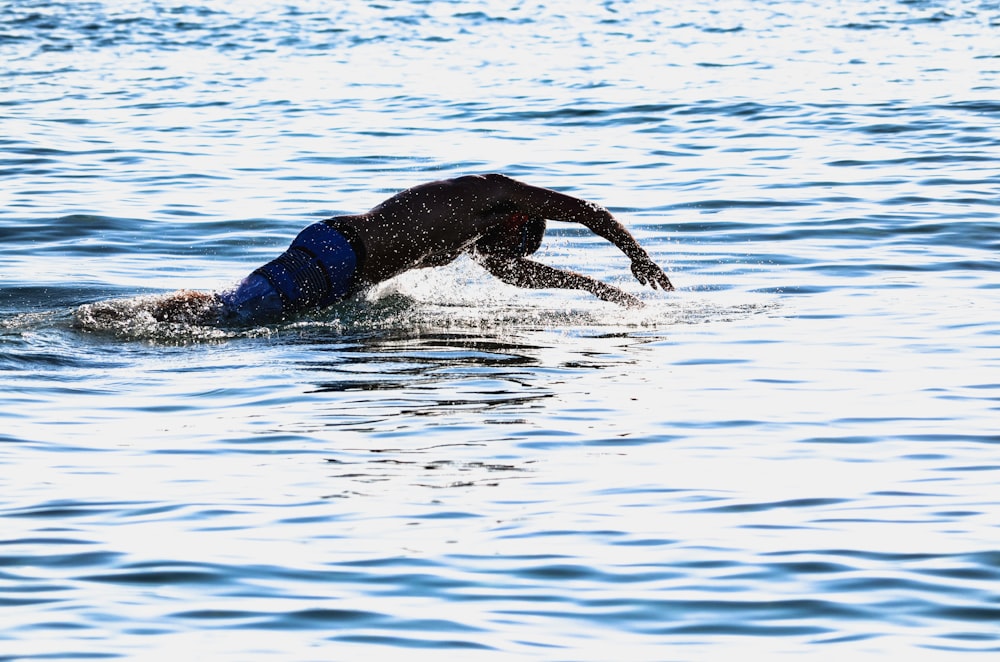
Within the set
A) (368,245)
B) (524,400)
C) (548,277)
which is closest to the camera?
(524,400)

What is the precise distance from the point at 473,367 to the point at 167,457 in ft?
7.34

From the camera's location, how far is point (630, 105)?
20266mm

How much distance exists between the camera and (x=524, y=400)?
8.16m

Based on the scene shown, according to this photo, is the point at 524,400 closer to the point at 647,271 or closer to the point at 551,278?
the point at 647,271

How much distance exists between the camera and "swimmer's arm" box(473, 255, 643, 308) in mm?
10516

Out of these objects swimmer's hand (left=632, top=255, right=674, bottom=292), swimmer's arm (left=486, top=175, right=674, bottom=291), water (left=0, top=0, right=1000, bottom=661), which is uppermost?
swimmer's arm (left=486, top=175, right=674, bottom=291)

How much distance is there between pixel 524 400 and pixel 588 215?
5.95 ft

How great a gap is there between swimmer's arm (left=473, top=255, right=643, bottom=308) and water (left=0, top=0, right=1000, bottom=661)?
145 millimetres

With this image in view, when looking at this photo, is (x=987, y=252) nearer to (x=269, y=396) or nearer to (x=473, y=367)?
(x=473, y=367)

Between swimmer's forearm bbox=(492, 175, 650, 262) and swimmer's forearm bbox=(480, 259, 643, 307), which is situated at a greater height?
swimmer's forearm bbox=(492, 175, 650, 262)

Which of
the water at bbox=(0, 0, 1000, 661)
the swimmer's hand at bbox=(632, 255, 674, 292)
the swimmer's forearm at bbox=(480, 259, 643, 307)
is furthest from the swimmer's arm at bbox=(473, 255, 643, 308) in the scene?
the swimmer's hand at bbox=(632, 255, 674, 292)

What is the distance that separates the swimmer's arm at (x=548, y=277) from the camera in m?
10.5

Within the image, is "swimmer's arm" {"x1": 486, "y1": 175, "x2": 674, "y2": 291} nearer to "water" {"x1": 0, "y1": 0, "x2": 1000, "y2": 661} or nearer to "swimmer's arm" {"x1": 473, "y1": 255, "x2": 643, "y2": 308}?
"water" {"x1": 0, "y1": 0, "x2": 1000, "y2": 661}

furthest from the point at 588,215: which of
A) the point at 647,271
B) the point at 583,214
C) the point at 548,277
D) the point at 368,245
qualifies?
the point at 368,245
